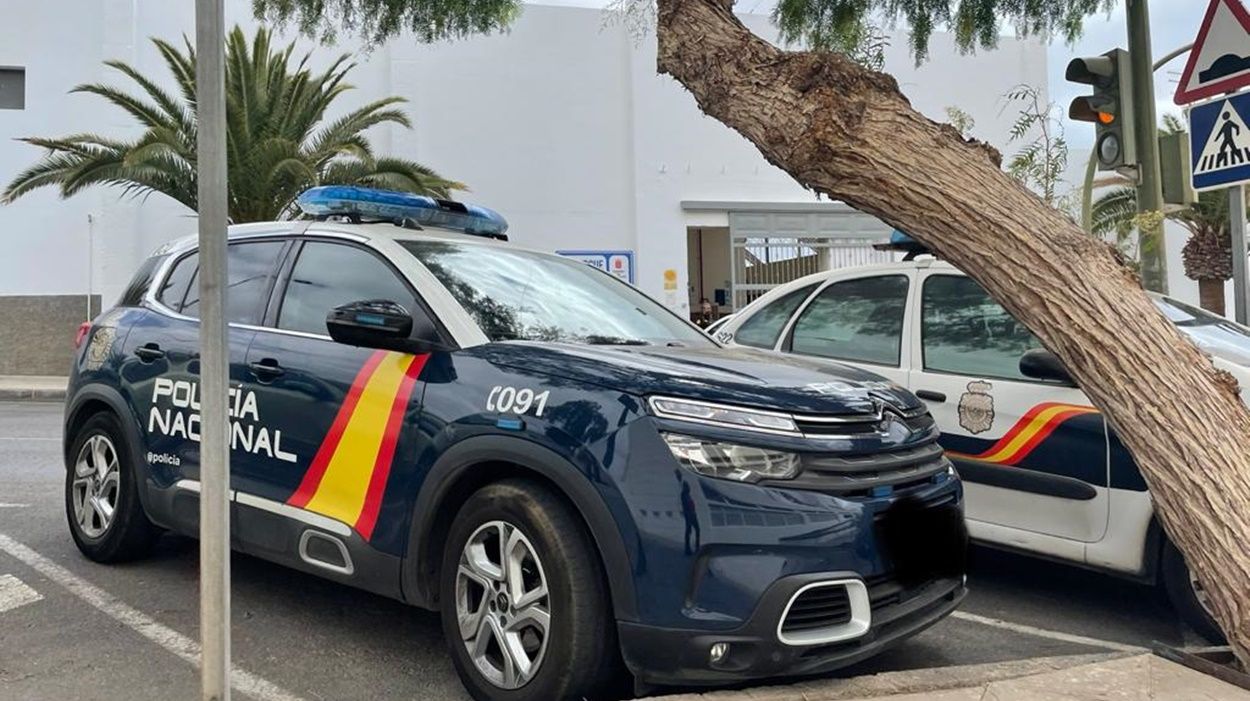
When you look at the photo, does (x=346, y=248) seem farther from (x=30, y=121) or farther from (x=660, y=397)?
(x=30, y=121)

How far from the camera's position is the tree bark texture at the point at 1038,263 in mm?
3166

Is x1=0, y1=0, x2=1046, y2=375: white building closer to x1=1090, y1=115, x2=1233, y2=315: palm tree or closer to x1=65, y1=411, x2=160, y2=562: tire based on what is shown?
x1=1090, y1=115, x2=1233, y2=315: palm tree

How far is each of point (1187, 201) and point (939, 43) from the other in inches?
628

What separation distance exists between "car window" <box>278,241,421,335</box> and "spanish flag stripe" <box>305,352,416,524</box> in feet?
1.14

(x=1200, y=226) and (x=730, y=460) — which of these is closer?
(x=730, y=460)

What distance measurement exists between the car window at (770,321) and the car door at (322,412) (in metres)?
2.70

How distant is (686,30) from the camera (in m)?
4.21

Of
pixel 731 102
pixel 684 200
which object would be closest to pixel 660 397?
pixel 731 102

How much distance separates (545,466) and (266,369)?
1.60 metres

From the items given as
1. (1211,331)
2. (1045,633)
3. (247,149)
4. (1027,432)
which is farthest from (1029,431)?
(247,149)

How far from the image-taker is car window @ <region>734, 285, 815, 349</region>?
5.78 metres

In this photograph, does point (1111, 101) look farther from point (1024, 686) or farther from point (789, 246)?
point (789, 246)

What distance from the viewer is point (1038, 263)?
340 cm

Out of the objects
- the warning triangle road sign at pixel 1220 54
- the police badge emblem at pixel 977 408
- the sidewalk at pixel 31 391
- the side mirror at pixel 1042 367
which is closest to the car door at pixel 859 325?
the police badge emblem at pixel 977 408
